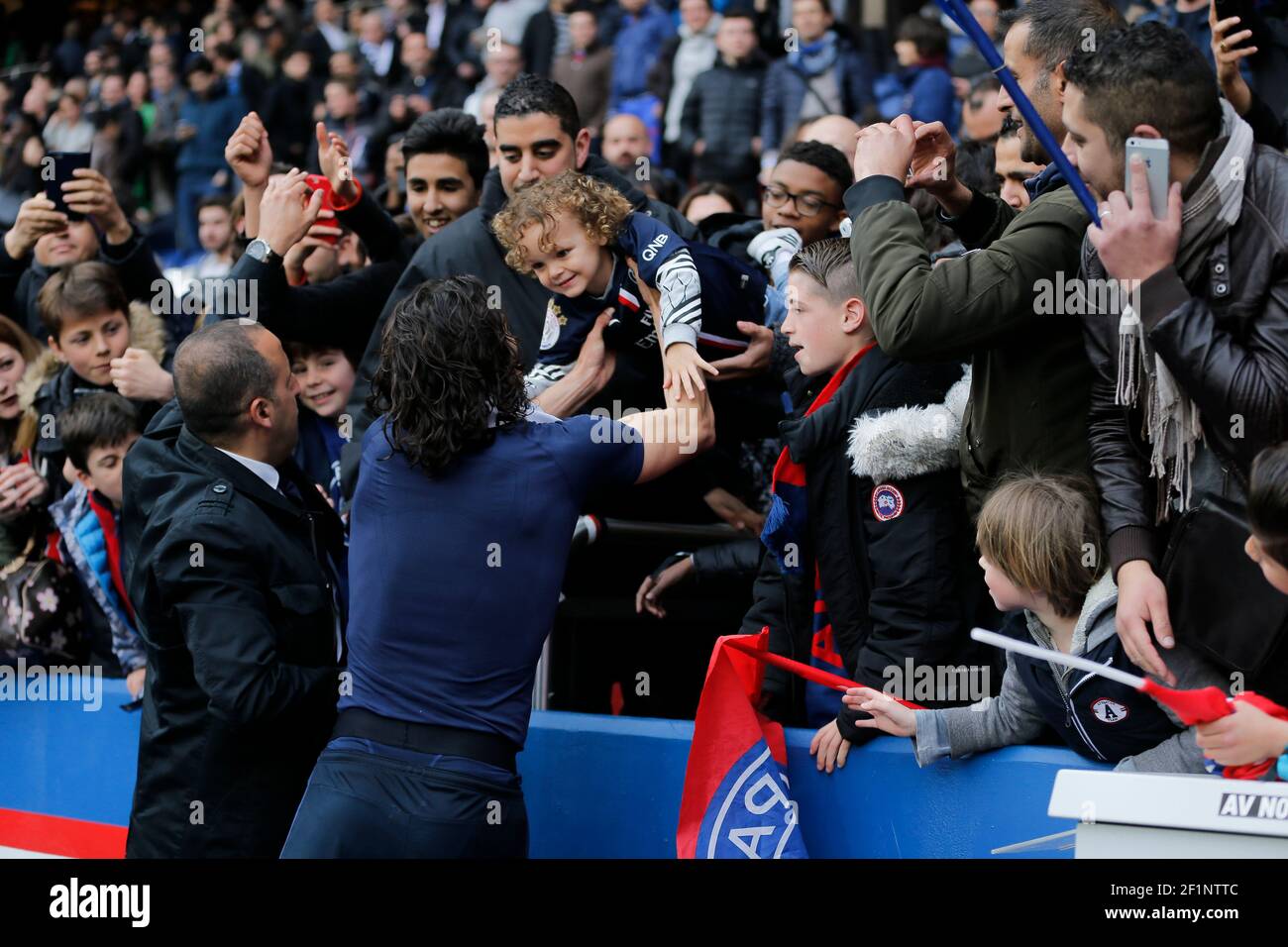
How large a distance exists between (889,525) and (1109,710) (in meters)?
0.71

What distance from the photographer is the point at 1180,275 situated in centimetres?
303

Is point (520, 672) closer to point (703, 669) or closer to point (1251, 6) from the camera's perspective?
point (703, 669)

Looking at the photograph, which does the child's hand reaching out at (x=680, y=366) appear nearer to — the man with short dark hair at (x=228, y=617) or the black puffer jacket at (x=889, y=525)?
the black puffer jacket at (x=889, y=525)

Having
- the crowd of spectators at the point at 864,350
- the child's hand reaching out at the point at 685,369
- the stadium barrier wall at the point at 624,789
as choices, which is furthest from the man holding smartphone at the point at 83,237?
the child's hand reaching out at the point at 685,369

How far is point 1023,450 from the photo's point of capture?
3.45m

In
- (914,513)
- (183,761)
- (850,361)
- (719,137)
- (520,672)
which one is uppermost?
(719,137)

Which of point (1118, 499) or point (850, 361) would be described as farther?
point (850, 361)

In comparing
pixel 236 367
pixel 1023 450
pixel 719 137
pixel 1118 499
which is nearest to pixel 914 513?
pixel 1023 450

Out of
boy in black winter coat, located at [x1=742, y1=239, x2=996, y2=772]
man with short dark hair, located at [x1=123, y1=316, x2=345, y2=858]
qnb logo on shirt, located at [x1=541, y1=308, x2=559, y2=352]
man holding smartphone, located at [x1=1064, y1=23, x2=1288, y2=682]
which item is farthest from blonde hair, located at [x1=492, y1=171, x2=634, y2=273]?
man holding smartphone, located at [x1=1064, y1=23, x2=1288, y2=682]

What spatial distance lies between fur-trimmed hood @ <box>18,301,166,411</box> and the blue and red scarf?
292 centimetres

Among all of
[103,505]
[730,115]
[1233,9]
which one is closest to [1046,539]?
[1233,9]

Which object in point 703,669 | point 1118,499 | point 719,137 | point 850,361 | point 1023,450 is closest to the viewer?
point 1118,499

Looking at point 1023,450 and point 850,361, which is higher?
point 850,361

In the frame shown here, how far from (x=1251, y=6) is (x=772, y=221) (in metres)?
1.74
